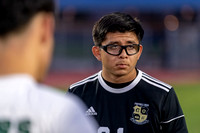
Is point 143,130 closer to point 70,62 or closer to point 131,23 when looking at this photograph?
point 131,23

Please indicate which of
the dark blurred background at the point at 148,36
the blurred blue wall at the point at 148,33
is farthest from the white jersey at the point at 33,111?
the blurred blue wall at the point at 148,33

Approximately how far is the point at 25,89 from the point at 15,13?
29cm

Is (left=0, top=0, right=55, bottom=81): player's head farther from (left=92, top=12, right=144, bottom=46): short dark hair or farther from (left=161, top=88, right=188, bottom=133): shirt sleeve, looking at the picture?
(left=92, top=12, right=144, bottom=46): short dark hair

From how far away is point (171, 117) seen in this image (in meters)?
3.92

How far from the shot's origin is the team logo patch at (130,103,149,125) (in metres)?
3.97

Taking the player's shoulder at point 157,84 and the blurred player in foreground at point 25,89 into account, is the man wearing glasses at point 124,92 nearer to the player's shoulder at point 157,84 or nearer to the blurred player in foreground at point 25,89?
the player's shoulder at point 157,84

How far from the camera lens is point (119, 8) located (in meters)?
30.2

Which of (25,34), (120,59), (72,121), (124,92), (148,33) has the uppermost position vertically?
(148,33)

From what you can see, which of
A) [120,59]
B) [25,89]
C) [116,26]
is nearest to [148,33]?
[116,26]

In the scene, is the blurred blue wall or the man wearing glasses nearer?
the man wearing glasses

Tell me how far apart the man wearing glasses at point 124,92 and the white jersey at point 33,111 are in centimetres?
243

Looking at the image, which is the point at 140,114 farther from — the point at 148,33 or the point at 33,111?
the point at 148,33

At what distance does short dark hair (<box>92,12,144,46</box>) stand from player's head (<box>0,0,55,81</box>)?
2.57 meters

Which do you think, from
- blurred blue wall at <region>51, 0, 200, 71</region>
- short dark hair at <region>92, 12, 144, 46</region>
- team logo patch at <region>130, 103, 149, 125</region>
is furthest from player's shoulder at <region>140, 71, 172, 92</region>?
blurred blue wall at <region>51, 0, 200, 71</region>
